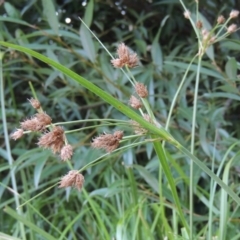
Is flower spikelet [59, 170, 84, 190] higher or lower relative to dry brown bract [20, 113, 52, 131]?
lower

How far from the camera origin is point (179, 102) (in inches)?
29.9

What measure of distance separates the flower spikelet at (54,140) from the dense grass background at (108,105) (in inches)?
13.5

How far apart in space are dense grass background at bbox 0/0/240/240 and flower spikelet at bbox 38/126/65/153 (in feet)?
1.13

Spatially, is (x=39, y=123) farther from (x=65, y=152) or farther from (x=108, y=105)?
(x=108, y=105)

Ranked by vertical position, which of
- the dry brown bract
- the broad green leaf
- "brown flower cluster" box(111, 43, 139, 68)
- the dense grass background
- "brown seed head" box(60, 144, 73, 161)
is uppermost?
"brown flower cluster" box(111, 43, 139, 68)

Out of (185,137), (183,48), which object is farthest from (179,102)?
(183,48)

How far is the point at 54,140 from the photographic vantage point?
25 cm

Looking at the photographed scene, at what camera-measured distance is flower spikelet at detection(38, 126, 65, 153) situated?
25 cm

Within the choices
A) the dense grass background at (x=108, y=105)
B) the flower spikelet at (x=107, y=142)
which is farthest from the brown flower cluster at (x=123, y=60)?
the dense grass background at (x=108, y=105)

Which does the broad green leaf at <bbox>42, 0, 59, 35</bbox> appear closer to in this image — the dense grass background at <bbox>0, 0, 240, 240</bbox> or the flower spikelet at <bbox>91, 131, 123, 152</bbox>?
the dense grass background at <bbox>0, 0, 240, 240</bbox>

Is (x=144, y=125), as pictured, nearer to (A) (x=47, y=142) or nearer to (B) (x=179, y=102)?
(A) (x=47, y=142)

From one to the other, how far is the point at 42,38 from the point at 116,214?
35 cm

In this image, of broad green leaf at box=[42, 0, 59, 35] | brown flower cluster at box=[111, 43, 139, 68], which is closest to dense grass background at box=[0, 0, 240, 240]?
broad green leaf at box=[42, 0, 59, 35]

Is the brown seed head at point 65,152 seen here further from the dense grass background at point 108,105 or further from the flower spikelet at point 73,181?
the dense grass background at point 108,105
